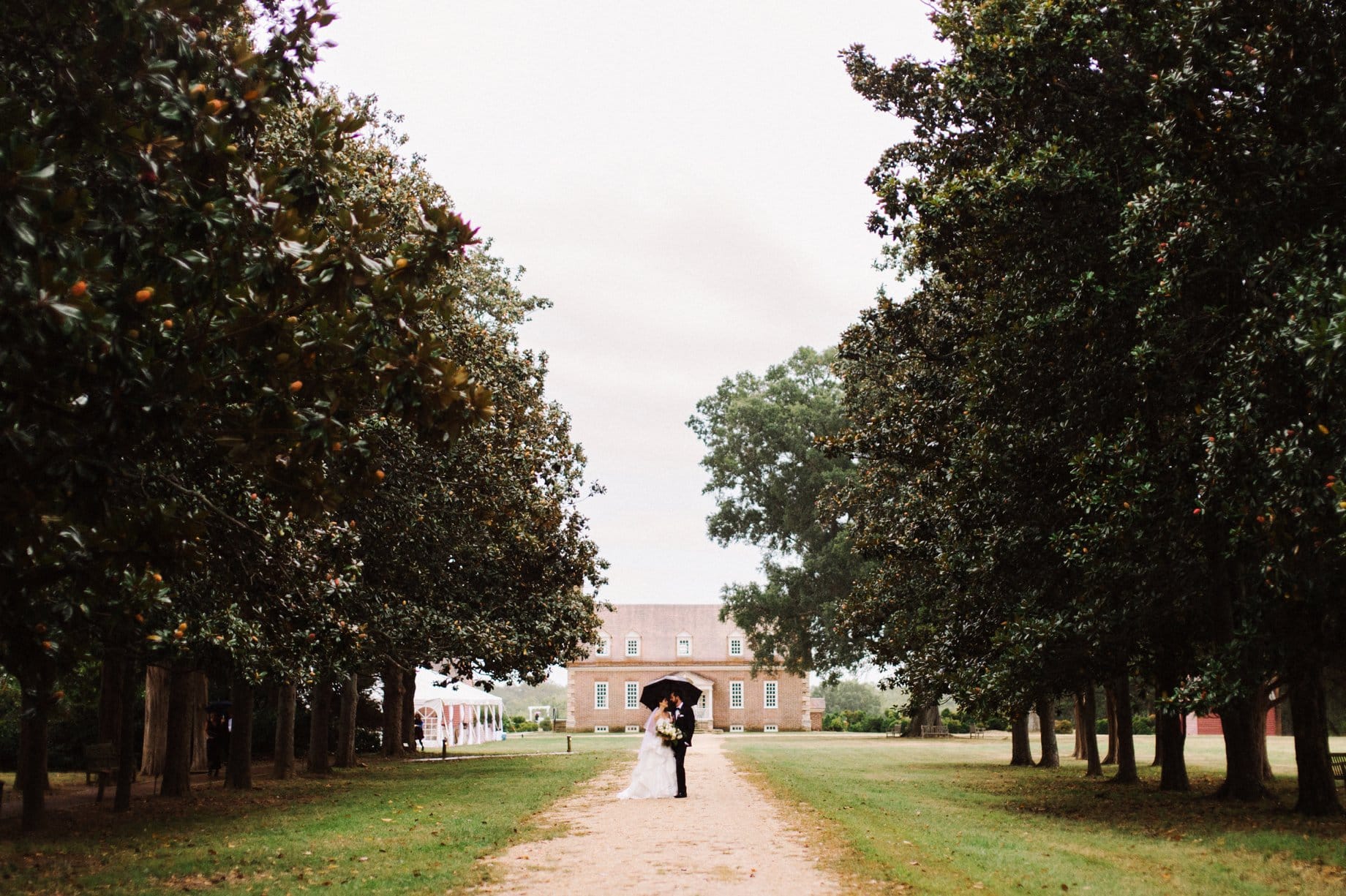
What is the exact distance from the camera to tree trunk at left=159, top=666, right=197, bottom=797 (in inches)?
776

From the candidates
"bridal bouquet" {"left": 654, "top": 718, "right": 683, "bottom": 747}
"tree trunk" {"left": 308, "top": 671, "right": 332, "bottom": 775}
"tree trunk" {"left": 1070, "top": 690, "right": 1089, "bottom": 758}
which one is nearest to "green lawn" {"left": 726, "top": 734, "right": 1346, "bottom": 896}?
"bridal bouquet" {"left": 654, "top": 718, "right": 683, "bottom": 747}

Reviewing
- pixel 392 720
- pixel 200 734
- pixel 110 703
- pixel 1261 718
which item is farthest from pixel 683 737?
pixel 392 720

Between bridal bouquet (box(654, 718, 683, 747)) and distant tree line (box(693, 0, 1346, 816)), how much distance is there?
4359 mm

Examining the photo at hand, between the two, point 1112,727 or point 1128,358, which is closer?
point 1128,358

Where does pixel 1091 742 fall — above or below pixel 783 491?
below

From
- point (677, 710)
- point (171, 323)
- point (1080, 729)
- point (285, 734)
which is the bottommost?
point (1080, 729)

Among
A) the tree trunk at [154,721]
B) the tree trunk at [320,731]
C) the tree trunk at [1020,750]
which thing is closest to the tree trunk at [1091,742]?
the tree trunk at [1020,750]

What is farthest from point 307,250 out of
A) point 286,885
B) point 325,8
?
point 286,885

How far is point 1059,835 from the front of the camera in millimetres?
14336

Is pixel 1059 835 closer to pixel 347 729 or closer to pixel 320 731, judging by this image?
pixel 320 731

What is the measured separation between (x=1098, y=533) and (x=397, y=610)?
44.7 ft

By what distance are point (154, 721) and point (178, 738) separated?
9723 millimetres

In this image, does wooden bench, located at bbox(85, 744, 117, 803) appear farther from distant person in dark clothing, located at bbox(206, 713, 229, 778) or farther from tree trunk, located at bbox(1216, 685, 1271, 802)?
tree trunk, located at bbox(1216, 685, 1271, 802)

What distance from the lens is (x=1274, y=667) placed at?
1374 centimetres
